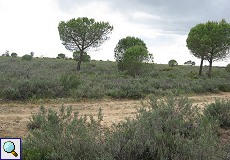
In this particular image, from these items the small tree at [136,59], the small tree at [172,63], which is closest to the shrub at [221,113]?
the small tree at [136,59]

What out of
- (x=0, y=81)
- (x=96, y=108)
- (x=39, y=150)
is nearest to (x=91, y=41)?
(x=0, y=81)

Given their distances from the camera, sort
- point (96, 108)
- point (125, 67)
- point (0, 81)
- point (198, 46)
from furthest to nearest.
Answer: point (198, 46), point (125, 67), point (0, 81), point (96, 108)

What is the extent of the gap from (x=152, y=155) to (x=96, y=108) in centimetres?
805

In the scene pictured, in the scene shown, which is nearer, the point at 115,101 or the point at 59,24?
the point at 115,101

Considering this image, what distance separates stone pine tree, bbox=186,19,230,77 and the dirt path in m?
22.5

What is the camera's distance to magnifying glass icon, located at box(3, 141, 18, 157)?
13.9ft

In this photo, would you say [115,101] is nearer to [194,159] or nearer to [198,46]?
[194,159]

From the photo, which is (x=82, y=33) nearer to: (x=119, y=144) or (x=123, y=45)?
(x=123, y=45)

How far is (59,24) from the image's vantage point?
1463 inches

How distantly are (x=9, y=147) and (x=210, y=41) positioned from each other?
32.9 meters

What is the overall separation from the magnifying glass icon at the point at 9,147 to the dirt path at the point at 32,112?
14.4 ft

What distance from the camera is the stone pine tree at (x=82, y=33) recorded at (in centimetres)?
3594

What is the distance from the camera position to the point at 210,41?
34250 mm

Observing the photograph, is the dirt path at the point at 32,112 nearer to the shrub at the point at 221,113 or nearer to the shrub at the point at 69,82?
the shrub at the point at 221,113
